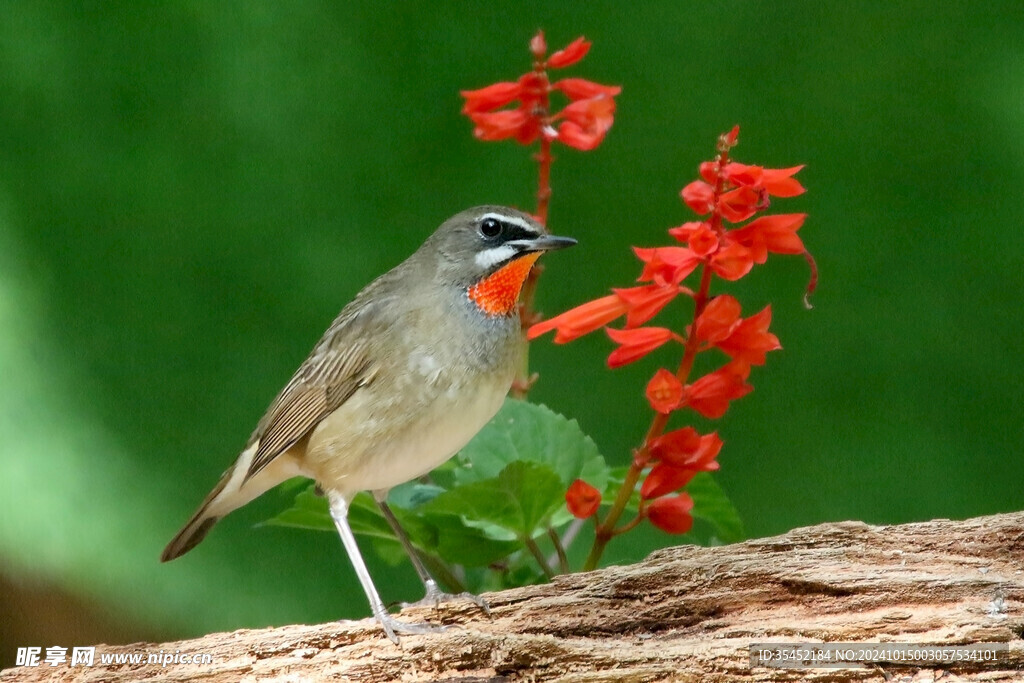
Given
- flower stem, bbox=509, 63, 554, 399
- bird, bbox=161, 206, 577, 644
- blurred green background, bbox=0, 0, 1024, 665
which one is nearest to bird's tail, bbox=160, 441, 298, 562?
bird, bbox=161, 206, 577, 644

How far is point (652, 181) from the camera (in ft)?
8.61

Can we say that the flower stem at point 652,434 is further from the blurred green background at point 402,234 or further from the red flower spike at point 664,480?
the blurred green background at point 402,234

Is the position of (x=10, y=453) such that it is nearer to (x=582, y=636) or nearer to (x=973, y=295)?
(x=582, y=636)

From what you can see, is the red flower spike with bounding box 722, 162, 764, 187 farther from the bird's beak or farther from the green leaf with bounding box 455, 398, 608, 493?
the green leaf with bounding box 455, 398, 608, 493

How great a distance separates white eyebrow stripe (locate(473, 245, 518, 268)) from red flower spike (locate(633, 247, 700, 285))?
29 cm

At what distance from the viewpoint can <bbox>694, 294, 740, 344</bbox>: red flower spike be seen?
161cm

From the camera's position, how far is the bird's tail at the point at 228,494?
2018 mm

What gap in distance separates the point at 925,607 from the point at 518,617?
1.88 ft

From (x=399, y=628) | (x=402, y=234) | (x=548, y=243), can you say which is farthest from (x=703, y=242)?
(x=402, y=234)

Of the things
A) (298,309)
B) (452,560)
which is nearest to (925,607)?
(452,560)

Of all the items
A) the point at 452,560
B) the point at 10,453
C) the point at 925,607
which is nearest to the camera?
the point at 925,607

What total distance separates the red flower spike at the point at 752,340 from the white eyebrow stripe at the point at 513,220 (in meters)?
0.37

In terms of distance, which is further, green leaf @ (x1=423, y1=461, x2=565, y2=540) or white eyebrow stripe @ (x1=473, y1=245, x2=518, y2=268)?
white eyebrow stripe @ (x1=473, y1=245, x2=518, y2=268)

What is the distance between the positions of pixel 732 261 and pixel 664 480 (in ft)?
1.13
